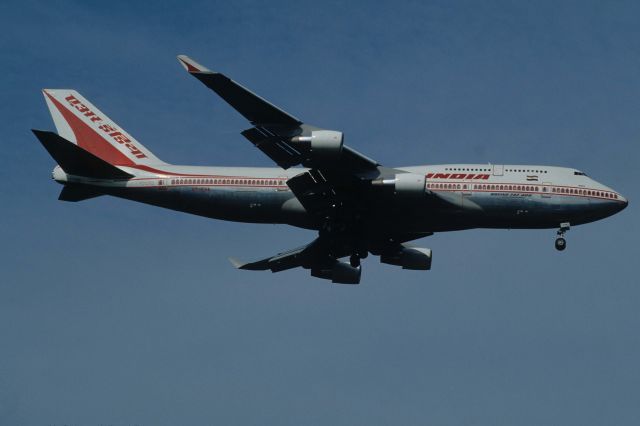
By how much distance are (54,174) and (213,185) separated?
915 centimetres

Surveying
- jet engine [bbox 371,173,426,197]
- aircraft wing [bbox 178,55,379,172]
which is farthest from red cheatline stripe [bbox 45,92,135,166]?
jet engine [bbox 371,173,426,197]

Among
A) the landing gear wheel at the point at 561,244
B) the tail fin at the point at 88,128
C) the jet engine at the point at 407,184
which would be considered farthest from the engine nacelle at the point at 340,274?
the tail fin at the point at 88,128

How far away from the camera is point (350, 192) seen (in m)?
59.0

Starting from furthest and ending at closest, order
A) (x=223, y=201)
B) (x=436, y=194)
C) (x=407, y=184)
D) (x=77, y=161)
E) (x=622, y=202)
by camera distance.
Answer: (x=622, y=202), (x=77, y=161), (x=223, y=201), (x=436, y=194), (x=407, y=184)

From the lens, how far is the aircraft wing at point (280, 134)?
2064 inches

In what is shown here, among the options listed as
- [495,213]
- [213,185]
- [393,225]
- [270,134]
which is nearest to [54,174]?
[213,185]

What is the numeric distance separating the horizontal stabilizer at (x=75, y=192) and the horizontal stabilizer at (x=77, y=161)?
77cm

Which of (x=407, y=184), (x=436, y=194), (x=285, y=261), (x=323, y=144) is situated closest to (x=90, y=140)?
(x=285, y=261)

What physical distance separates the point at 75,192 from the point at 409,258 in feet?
67.2

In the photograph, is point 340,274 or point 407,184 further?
point 340,274

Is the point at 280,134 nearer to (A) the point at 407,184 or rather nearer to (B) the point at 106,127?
(A) the point at 407,184

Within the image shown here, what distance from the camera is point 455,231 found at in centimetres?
6259

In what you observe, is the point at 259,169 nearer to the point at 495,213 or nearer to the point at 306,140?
the point at 306,140

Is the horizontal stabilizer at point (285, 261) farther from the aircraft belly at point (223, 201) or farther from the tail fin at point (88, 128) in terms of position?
the tail fin at point (88, 128)
